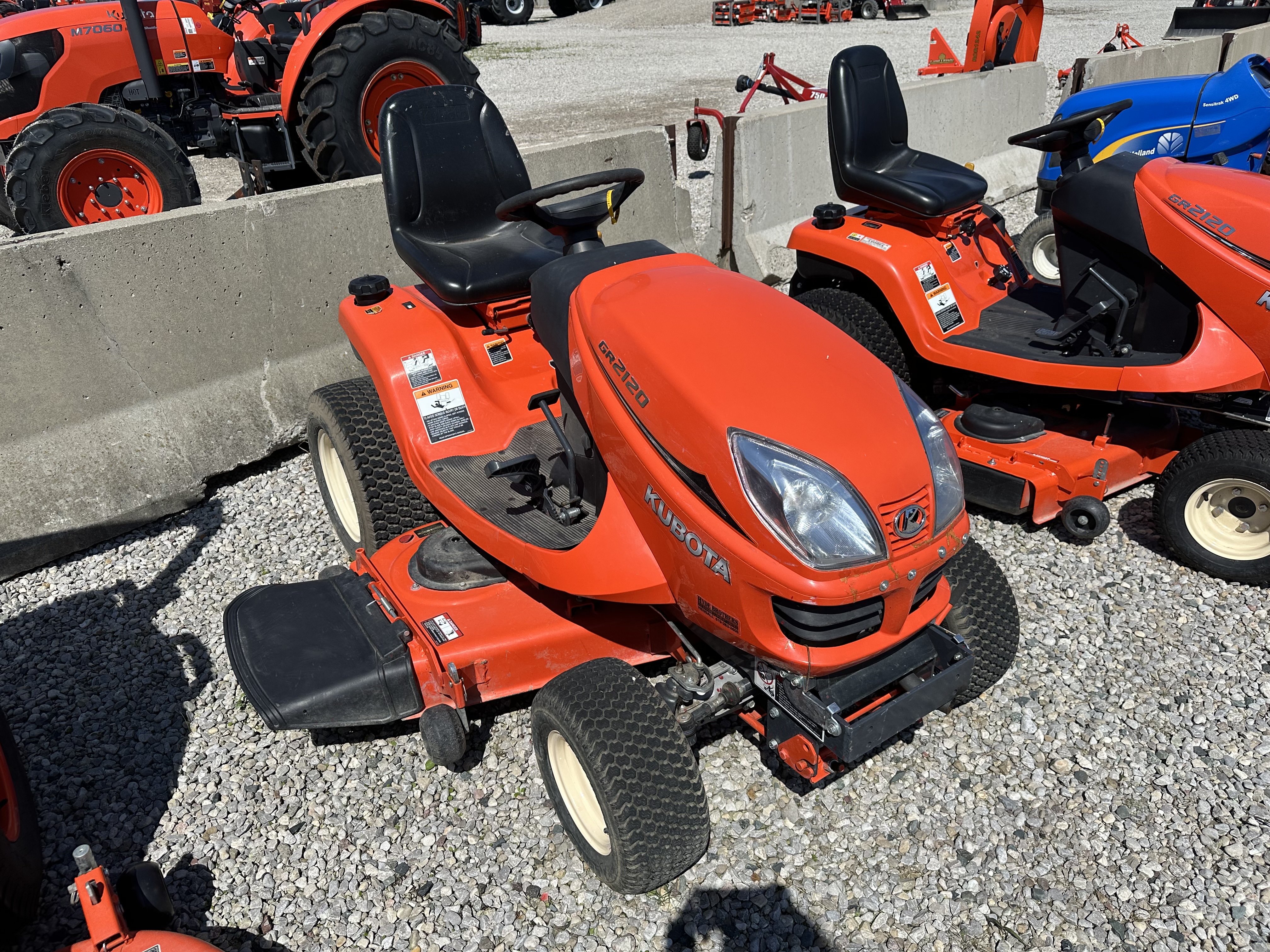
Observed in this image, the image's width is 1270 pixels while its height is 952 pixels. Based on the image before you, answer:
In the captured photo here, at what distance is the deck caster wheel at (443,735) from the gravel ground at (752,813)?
0.59 feet

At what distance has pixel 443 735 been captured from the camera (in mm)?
2227

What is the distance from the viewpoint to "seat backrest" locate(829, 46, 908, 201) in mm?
3957

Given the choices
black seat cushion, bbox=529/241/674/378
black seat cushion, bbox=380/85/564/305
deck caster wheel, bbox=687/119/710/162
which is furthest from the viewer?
deck caster wheel, bbox=687/119/710/162

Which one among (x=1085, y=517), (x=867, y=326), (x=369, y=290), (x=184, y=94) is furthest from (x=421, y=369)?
(x=184, y=94)

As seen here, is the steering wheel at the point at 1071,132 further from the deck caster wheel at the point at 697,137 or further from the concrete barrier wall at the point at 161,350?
the deck caster wheel at the point at 697,137

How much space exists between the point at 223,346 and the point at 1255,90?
17.7ft

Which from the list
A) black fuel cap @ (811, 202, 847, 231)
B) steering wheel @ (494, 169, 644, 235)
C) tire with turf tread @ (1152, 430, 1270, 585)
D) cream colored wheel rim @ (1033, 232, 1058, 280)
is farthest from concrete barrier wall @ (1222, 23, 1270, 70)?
steering wheel @ (494, 169, 644, 235)

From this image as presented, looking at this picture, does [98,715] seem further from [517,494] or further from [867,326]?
[867,326]

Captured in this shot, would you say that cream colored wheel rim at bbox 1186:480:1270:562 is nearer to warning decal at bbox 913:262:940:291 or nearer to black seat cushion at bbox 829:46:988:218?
warning decal at bbox 913:262:940:291

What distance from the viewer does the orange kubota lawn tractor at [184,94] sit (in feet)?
17.0

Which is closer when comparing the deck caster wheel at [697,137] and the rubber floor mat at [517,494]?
the rubber floor mat at [517,494]

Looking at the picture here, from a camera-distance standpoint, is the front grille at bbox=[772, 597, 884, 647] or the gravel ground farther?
the gravel ground

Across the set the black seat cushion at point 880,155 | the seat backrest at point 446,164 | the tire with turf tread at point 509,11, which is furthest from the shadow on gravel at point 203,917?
the tire with turf tread at point 509,11

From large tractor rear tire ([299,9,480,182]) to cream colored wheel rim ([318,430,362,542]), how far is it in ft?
9.64
